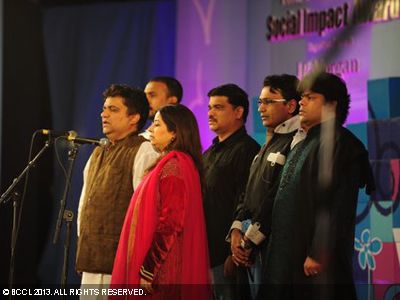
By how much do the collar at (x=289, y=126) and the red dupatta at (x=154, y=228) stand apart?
1.87 ft

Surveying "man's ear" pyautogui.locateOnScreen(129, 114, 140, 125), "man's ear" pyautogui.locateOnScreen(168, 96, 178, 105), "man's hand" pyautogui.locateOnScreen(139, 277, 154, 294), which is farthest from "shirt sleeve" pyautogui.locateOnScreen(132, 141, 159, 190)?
"man's ear" pyautogui.locateOnScreen(168, 96, 178, 105)

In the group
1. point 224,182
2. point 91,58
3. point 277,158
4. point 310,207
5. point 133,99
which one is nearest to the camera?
point 310,207

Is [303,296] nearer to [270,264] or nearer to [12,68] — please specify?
[270,264]

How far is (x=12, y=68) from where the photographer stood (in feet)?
19.0

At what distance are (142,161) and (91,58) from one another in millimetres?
2539

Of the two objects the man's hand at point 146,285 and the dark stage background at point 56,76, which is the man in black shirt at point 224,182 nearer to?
the man's hand at point 146,285

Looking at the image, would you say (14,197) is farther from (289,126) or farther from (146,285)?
(289,126)

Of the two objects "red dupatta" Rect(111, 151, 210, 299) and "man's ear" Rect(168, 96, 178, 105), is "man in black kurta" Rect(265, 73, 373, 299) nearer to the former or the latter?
"red dupatta" Rect(111, 151, 210, 299)

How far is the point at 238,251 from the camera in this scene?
346cm

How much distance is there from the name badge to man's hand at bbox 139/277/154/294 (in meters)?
0.85

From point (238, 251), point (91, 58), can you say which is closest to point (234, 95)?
point (238, 251)

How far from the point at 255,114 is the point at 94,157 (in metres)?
1.09

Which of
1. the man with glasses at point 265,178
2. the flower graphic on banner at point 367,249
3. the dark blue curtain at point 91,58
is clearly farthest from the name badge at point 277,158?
the dark blue curtain at point 91,58

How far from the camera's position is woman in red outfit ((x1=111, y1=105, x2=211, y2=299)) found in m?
3.10
